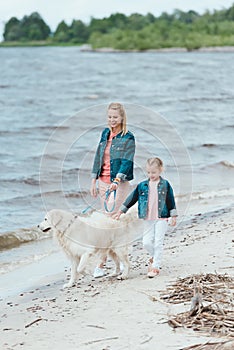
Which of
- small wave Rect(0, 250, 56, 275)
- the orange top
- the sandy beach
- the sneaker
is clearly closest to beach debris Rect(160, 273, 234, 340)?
the sandy beach

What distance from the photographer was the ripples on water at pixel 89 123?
563 inches

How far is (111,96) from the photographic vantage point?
36.8m

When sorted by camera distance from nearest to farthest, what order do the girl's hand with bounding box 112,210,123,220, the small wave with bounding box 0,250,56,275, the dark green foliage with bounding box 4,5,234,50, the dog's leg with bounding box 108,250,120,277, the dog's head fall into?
1. the girl's hand with bounding box 112,210,123,220
2. the dog's head
3. the dog's leg with bounding box 108,250,120,277
4. the small wave with bounding box 0,250,56,275
5. the dark green foliage with bounding box 4,5,234,50

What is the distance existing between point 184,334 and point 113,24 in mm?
127259

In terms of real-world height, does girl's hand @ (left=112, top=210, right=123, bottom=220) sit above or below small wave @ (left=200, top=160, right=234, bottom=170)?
above

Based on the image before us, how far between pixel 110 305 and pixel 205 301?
0.87m

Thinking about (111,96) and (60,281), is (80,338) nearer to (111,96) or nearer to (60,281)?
(60,281)

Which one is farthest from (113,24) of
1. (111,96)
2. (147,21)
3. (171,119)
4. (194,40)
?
(171,119)

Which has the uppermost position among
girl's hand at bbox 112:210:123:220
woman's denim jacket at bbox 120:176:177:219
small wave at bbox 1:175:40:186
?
woman's denim jacket at bbox 120:176:177:219

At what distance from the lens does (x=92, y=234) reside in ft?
24.1

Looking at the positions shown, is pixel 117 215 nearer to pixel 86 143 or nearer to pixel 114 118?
pixel 114 118

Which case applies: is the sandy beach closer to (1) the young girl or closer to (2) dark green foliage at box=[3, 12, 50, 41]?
(1) the young girl

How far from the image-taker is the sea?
473 inches

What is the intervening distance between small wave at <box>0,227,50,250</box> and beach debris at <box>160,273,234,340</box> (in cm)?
408
